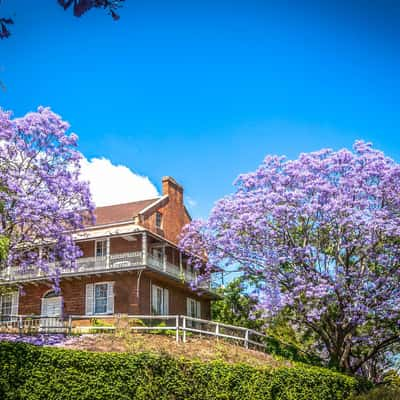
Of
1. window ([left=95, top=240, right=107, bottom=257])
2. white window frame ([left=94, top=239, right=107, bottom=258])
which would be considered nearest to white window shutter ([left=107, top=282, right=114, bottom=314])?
white window frame ([left=94, top=239, right=107, bottom=258])

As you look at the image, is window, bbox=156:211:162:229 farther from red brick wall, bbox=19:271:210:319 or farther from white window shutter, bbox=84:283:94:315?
white window shutter, bbox=84:283:94:315

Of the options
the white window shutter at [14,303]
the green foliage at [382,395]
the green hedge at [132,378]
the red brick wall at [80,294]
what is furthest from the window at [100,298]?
the green foliage at [382,395]

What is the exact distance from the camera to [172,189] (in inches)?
1457

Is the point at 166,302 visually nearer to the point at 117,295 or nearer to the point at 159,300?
the point at 159,300

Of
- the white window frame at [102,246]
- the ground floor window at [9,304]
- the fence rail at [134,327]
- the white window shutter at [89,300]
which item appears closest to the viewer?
the fence rail at [134,327]

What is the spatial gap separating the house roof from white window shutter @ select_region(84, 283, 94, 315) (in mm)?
3661

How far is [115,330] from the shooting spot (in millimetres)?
23156

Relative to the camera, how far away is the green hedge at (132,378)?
1262 centimetres

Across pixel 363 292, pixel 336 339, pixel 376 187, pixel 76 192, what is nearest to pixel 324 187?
pixel 376 187

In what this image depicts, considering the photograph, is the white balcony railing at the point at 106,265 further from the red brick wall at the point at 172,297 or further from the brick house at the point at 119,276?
the red brick wall at the point at 172,297

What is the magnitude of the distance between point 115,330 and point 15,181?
6678 mm

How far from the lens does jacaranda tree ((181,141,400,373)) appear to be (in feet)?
71.4

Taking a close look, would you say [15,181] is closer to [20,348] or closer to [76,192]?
[76,192]

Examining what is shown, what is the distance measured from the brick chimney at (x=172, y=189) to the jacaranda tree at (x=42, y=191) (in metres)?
13.5
